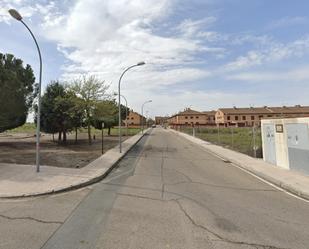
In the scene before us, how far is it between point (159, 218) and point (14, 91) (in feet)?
61.5

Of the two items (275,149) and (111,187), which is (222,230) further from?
(275,149)

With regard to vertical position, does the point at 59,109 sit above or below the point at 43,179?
above

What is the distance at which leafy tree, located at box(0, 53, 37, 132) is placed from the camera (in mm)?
20831

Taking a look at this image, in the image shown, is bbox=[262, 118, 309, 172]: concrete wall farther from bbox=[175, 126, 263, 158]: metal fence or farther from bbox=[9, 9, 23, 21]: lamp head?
bbox=[9, 9, 23, 21]: lamp head

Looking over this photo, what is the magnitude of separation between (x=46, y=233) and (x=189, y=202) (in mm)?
3891

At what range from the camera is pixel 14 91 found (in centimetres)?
2202

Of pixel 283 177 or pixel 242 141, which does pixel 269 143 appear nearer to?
pixel 283 177

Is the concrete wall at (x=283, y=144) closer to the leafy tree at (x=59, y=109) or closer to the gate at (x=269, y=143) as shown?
the gate at (x=269, y=143)

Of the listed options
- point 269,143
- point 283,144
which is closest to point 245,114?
point 269,143

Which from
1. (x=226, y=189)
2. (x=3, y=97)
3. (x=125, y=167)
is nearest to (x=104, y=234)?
(x=226, y=189)

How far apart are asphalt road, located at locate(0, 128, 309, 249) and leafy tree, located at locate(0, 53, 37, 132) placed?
1324 cm

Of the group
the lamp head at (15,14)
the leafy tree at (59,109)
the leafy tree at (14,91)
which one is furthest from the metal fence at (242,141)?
the leafy tree at (14,91)

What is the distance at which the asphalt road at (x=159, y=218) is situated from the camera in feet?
17.9

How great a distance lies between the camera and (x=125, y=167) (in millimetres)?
15812
